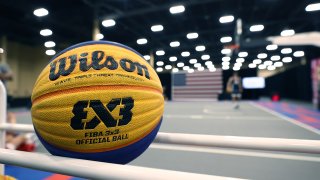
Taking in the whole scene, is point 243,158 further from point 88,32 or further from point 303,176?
point 88,32

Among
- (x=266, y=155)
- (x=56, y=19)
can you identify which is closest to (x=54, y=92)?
(x=266, y=155)

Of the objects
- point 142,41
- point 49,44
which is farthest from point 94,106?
point 49,44

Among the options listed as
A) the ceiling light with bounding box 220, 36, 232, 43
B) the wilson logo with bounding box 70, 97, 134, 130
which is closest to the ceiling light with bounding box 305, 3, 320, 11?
the ceiling light with bounding box 220, 36, 232, 43

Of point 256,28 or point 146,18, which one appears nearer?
point 146,18

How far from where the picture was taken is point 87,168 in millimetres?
511

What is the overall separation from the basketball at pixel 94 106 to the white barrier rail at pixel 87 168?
57mm

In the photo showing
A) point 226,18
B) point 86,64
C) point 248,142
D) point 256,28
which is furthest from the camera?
point 256,28

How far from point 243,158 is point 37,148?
2.25 meters

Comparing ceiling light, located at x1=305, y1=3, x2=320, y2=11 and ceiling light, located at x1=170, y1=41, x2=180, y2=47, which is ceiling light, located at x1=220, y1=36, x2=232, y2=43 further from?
ceiling light, located at x1=305, y1=3, x2=320, y2=11

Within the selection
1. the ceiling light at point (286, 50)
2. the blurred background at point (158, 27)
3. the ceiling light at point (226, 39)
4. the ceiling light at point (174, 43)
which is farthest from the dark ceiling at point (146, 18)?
the ceiling light at point (286, 50)

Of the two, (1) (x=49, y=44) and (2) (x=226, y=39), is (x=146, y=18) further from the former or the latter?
(1) (x=49, y=44)

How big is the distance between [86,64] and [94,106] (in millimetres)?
130

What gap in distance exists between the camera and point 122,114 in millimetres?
609

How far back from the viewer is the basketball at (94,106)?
1.93 feet
